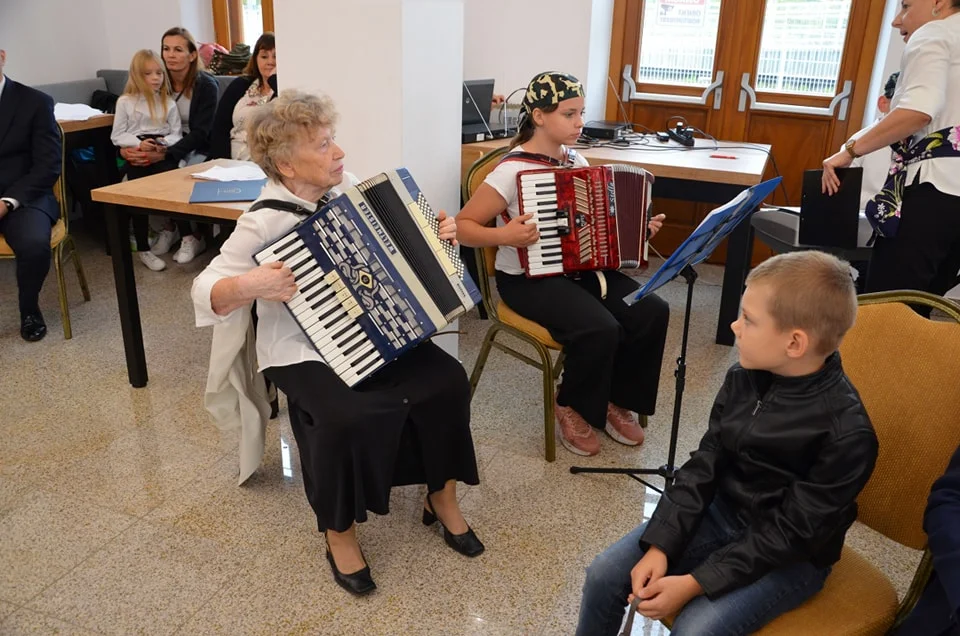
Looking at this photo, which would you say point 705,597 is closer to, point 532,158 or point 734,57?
point 532,158

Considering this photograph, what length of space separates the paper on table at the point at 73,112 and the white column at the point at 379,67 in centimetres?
211

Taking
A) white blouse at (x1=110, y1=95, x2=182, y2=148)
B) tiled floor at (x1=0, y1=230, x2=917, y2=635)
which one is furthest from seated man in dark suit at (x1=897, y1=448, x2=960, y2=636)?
white blouse at (x1=110, y1=95, x2=182, y2=148)

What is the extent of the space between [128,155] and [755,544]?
148 inches

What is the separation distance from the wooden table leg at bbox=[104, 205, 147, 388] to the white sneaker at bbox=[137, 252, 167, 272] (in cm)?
129

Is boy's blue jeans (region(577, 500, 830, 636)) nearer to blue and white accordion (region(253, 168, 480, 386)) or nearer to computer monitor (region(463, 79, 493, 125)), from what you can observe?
blue and white accordion (region(253, 168, 480, 386))

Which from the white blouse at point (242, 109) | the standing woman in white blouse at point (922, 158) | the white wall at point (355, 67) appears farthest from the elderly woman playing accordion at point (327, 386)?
the white blouse at point (242, 109)

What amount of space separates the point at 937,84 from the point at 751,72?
5.95 feet

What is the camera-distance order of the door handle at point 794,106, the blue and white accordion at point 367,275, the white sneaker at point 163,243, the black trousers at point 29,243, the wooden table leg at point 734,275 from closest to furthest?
the blue and white accordion at point 367,275 → the black trousers at point 29,243 → the wooden table leg at point 734,275 → the door handle at point 794,106 → the white sneaker at point 163,243

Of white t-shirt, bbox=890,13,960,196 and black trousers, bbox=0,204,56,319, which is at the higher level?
white t-shirt, bbox=890,13,960,196

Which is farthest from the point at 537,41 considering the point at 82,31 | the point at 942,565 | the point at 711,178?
the point at 942,565

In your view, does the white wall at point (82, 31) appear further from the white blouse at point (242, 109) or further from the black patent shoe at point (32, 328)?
the black patent shoe at point (32, 328)

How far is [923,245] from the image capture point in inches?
93.4

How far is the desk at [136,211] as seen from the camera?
8.00 feet

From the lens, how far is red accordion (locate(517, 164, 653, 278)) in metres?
2.27
